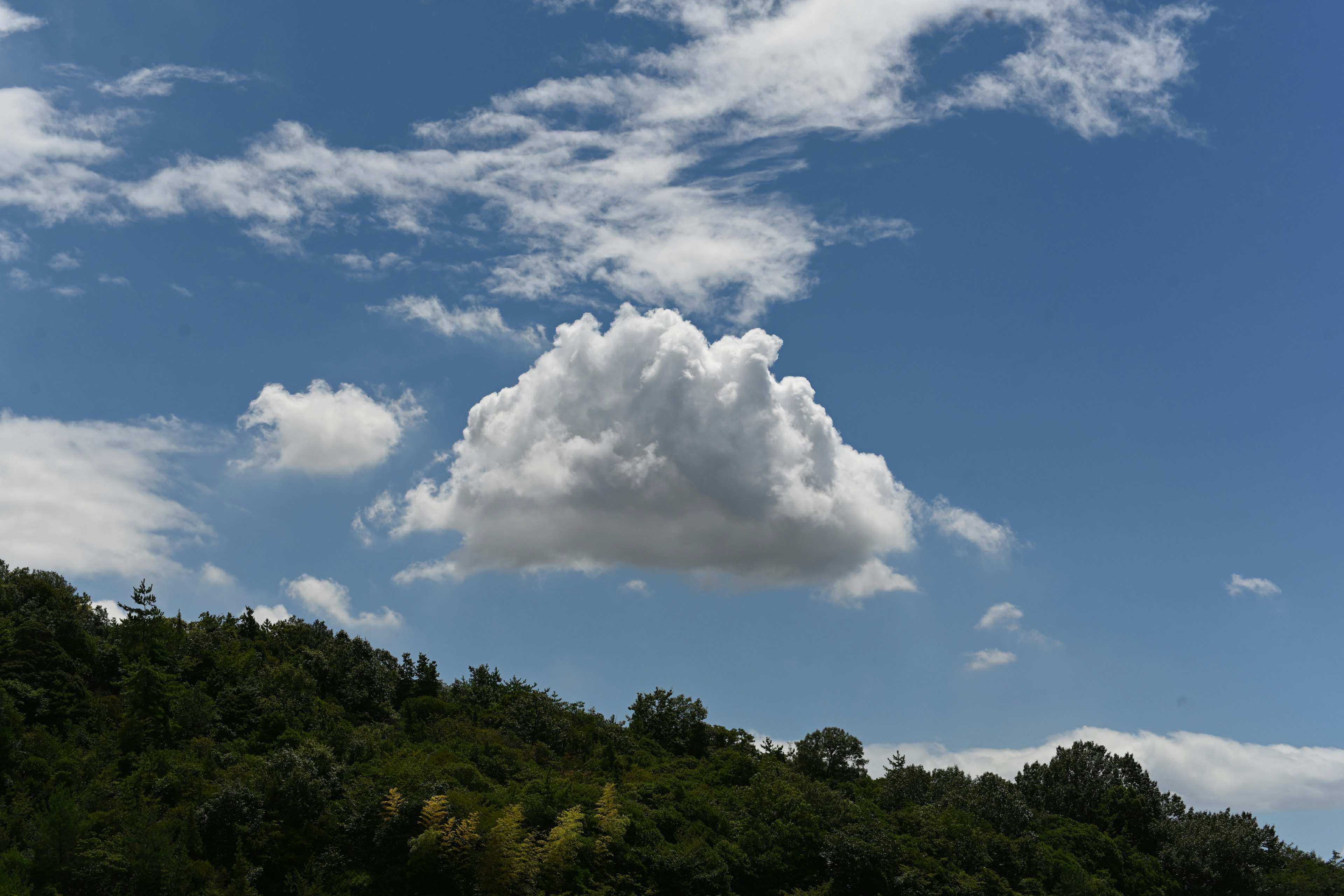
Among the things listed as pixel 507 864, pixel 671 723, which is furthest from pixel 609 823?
pixel 671 723

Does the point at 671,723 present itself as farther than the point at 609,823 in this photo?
Yes

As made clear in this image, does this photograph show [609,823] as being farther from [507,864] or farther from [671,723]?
[671,723]

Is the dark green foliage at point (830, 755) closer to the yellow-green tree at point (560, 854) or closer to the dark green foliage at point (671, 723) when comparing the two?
the dark green foliage at point (671, 723)

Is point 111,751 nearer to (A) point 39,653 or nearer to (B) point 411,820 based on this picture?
(A) point 39,653

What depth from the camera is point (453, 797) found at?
45438 mm

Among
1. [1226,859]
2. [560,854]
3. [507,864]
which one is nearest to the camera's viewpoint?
[507,864]

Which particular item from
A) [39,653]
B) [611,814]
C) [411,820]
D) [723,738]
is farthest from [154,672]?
[723,738]

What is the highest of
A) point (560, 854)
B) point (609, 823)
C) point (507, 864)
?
point (609, 823)

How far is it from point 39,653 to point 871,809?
55.8 meters

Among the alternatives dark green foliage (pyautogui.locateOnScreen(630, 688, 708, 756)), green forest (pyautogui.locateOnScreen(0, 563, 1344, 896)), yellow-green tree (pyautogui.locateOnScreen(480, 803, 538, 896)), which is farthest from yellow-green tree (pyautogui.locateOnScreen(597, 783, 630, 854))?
dark green foliage (pyautogui.locateOnScreen(630, 688, 708, 756))

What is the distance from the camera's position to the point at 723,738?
8369 centimetres

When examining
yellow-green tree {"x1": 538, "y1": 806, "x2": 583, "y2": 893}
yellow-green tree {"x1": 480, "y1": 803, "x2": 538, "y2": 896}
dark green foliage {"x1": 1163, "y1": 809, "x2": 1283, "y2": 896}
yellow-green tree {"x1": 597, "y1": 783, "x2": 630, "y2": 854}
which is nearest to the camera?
yellow-green tree {"x1": 480, "y1": 803, "x2": 538, "y2": 896}

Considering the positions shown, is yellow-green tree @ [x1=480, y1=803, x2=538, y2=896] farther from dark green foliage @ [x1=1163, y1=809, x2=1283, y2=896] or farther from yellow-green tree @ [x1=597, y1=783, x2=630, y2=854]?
dark green foliage @ [x1=1163, y1=809, x2=1283, y2=896]

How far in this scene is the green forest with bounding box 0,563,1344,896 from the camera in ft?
140
